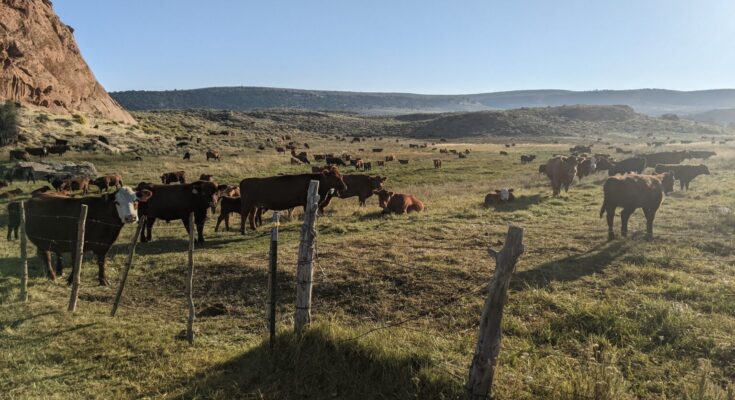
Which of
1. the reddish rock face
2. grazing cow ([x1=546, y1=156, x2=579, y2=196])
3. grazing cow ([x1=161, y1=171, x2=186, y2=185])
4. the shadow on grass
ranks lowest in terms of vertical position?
the shadow on grass

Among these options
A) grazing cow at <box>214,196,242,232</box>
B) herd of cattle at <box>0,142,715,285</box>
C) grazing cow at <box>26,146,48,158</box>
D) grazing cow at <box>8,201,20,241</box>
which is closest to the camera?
herd of cattle at <box>0,142,715,285</box>

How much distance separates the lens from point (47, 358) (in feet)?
20.6

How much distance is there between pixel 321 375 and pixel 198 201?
9988 millimetres

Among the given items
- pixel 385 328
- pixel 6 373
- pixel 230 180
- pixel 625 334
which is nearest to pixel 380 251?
pixel 385 328

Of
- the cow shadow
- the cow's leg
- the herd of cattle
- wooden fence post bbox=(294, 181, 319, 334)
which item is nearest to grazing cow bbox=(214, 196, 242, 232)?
the herd of cattle

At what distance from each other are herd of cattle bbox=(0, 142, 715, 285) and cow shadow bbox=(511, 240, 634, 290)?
1.37 m

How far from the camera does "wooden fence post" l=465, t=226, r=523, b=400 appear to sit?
4.66 metres

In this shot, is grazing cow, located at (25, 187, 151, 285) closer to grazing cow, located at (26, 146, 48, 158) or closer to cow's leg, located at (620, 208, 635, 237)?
cow's leg, located at (620, 208, 635, 237)

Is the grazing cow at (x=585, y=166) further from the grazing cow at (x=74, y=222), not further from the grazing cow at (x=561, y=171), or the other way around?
the grazing cow at (x=74, y=222)

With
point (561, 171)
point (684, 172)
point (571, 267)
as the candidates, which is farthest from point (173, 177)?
point (684, 172)

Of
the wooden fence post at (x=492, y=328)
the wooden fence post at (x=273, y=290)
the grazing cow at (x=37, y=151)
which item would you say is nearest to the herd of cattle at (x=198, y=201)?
the wooden fence post at (x=273, y=290)

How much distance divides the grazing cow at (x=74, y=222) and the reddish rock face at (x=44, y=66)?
156 ft

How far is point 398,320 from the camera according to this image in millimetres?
7551

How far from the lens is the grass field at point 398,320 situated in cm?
544
